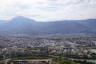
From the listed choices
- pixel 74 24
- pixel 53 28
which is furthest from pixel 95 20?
pixel 53 28

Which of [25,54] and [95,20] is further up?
[95,20]

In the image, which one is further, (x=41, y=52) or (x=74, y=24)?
(x=74, y=24)

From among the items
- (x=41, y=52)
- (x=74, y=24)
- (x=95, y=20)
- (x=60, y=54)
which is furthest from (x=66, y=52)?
(x=95, y=20)

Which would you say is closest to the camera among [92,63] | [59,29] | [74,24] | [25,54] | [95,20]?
[92,63]

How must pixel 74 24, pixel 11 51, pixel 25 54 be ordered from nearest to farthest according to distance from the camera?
pixel 25 54
pixel 11 51
pixel 74 24

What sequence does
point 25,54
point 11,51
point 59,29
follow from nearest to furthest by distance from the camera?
point 25,54
point 11,51
point 59,29

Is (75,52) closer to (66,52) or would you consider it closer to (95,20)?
(66,52)

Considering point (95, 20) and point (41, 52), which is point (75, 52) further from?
point (95, 20)

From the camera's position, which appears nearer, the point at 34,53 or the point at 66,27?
the point at 34,53

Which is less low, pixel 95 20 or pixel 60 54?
pixel 95 20
